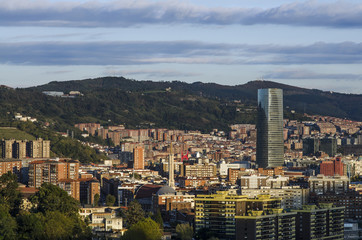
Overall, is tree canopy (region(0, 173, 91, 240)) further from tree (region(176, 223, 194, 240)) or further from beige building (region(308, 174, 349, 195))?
beige building (region(308, 174, 349, 195))

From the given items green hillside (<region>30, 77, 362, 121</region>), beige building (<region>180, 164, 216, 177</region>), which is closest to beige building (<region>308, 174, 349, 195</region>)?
beige building (<region>180, 164, 216, 177</region>)

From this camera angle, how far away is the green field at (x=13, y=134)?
103887 mm

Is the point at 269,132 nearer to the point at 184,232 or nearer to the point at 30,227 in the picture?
the point at 184,232

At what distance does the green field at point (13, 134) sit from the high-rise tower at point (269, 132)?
22.9 meters

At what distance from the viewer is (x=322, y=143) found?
13362 cm

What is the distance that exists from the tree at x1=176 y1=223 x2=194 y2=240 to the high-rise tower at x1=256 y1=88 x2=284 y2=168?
179 ft

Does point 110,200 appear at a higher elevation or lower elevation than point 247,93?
lower

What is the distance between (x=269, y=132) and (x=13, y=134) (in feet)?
83.4

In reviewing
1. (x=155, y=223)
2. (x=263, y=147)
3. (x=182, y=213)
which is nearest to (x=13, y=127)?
(x=263, y=147)

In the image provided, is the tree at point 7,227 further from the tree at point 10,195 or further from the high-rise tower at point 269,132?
the high-rise tower at point 269,132

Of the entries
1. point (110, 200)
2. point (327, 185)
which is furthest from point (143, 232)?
point (327, 185)

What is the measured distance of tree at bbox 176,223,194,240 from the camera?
5238cm

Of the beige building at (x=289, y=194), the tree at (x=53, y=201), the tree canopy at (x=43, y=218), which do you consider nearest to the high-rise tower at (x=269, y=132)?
the beige building at (x=289, y=194)

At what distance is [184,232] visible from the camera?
5284 cm
